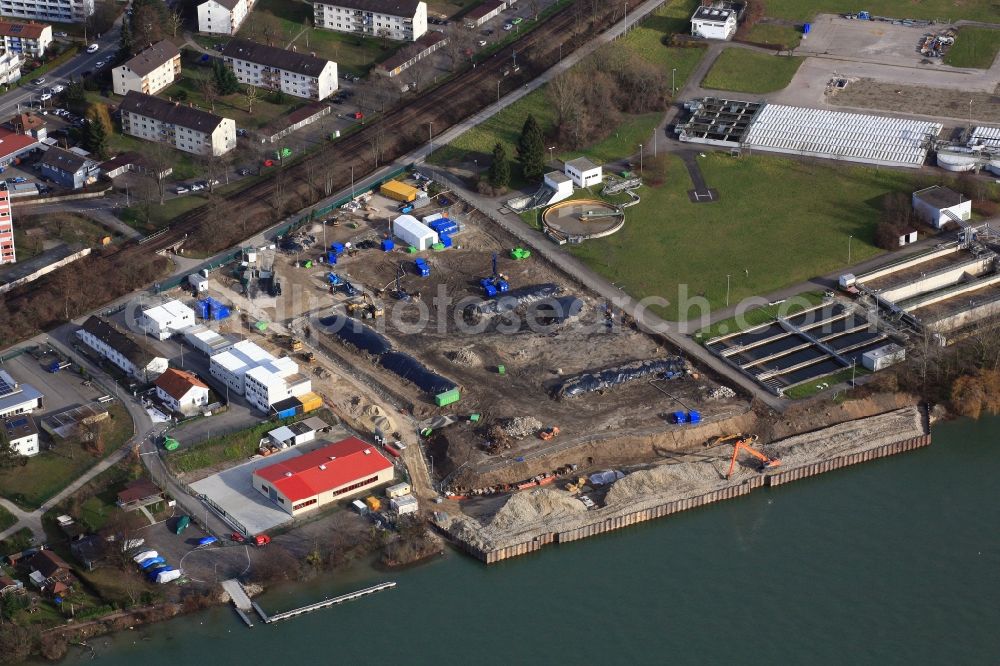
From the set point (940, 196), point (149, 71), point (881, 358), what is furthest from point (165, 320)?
point (940, 196)

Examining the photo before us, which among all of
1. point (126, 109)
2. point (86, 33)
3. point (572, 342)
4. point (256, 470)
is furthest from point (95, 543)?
point (86, 33)

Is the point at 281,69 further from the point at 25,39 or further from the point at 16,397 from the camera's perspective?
the point at 16,397

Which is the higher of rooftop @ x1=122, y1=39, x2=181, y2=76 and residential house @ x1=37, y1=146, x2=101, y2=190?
rooftop @ x1=122, y1=39, x2=181, y2=76

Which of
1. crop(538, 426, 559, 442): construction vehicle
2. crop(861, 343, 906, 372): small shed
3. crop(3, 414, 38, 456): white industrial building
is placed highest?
Answer: crop(861, 343, 906, 372): small shed

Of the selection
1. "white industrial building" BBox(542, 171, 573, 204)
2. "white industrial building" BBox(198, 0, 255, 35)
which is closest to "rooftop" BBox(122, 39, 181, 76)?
"white industrial building" BBox(198, 0, 255, 35)

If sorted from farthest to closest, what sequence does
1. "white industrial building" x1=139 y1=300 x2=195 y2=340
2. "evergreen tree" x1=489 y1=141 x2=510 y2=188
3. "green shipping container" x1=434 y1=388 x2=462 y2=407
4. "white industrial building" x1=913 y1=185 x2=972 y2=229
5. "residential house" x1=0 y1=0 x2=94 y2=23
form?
"residential house" x1=0 y1=0 x2=94 y2=23, "evergreen tree" x1=489 y1=141 x2=510 y2=188, "white industrial building" x1=913 y1=185 x2=972 y2=229, "white industrial building" x1=139 y1=300 x2=195 y2=340, "green shipping container" x1=434 y1=388 x2=462 y2=407

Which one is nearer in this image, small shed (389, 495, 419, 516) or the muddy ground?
small shed (389, 495, 419, 516)

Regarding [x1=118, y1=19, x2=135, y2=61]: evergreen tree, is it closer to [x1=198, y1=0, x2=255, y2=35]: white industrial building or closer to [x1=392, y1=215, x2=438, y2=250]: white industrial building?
[x1=198, y1=0, x2=255, y2=35]: white industrial building
